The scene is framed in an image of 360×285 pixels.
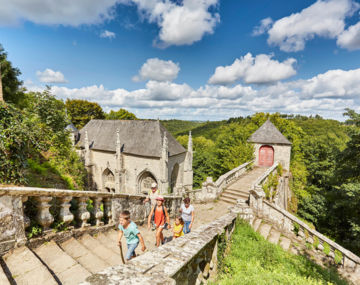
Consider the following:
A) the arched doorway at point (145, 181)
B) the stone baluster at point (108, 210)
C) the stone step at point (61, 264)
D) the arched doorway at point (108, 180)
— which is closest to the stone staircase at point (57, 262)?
the stone step at point (61, 264)

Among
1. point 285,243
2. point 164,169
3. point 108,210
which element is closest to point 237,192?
point 285,243

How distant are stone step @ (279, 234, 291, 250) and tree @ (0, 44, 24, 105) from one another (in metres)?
28.5

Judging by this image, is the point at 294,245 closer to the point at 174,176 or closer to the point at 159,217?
the point at 159,217

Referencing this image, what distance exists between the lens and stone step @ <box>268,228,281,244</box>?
796cm

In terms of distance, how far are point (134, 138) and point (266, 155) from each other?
1528 centimetres

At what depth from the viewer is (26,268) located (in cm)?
249

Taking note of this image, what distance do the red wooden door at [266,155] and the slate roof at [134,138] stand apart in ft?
30.1

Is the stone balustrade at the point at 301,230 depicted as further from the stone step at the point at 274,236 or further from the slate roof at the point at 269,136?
the slate roof at the point at 269,136

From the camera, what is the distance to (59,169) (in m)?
11.5

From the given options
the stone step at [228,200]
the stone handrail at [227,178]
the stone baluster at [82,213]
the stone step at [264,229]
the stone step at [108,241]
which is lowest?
the stone step at [264,229]

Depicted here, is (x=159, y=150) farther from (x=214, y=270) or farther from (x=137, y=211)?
(x=214, y=270)

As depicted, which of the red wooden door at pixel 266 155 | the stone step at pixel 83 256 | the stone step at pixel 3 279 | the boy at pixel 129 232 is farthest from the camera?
the red wooden door at pixel 266 155

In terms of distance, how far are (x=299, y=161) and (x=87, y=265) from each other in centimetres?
3054

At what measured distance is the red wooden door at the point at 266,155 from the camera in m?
21.0
